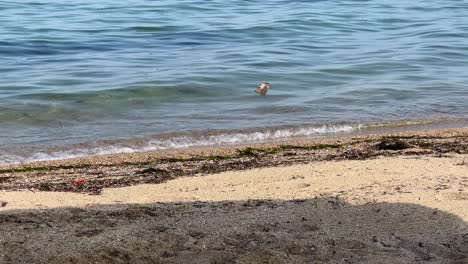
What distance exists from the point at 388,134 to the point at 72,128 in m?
3.26

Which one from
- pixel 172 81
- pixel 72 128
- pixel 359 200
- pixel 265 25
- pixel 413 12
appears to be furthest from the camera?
pixel 413 12

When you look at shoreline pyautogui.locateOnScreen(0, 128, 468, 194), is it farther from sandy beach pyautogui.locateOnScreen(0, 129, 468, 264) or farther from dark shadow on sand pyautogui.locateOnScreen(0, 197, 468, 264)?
dark shadow on sand pyautogui.locateOnScreen(0, 197, 468, 264)

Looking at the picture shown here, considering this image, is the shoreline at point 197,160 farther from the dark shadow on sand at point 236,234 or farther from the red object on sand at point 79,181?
the dark shadow on sand at point 236,234

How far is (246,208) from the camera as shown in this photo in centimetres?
546

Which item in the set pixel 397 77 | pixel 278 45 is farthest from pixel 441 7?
pixel 397 77

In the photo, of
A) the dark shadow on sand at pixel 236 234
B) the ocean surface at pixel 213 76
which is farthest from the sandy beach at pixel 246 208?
the ocean surface at pixel 213 76

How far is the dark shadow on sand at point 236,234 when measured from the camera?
4.62 metres

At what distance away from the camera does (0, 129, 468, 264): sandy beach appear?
4676 mm

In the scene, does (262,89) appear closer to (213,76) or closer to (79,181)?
(213,76)

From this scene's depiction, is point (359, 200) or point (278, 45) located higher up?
point (359, 200)

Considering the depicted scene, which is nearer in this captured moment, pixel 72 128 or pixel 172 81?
pixel 72 128

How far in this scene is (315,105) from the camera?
10.4 m

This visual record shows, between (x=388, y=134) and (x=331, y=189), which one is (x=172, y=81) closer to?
(x=388, y=134)

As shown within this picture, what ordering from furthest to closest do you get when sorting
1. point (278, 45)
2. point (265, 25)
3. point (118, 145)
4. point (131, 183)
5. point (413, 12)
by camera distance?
point (413, 12) → point (265, 25) → point (278, 45) → point (118, 145) → point (131, 183)
